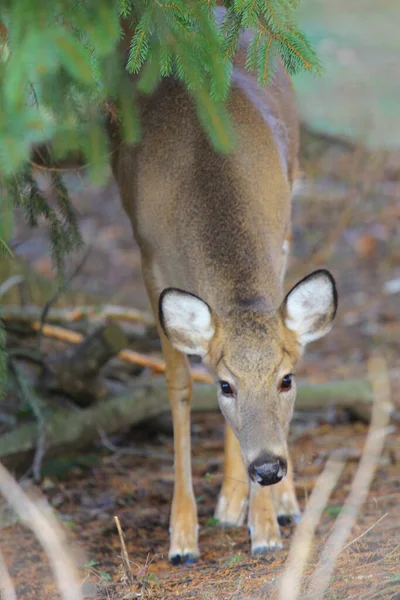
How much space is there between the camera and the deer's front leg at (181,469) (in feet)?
17.8

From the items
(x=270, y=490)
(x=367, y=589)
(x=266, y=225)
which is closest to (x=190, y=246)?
(x=266, y=225)

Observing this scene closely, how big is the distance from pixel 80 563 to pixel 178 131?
2411 millimetres

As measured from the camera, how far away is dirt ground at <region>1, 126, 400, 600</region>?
15.0 ft

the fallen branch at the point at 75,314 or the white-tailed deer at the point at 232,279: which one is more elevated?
the white-tailed deer at the point at 232,279

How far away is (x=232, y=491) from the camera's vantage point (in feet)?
19.2

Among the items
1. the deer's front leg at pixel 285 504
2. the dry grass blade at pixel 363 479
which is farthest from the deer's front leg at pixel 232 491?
the dry grass blade at pixel 363 479

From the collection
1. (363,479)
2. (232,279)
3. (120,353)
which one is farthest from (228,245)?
(120,353)

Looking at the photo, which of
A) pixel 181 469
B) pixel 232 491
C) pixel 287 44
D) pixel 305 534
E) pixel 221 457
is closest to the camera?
pixel 287 44

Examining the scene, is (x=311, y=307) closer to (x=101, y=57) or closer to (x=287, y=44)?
(x=287, y=44)

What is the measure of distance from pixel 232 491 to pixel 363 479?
0.89m

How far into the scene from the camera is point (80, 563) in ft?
16.8

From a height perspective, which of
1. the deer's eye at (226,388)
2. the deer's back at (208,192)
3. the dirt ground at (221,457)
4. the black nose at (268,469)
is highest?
the deer's back at (208,192)

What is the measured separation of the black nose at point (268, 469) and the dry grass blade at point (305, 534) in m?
0.34

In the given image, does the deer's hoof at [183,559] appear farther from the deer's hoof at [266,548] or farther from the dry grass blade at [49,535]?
the dry grass blade at [49,535]
